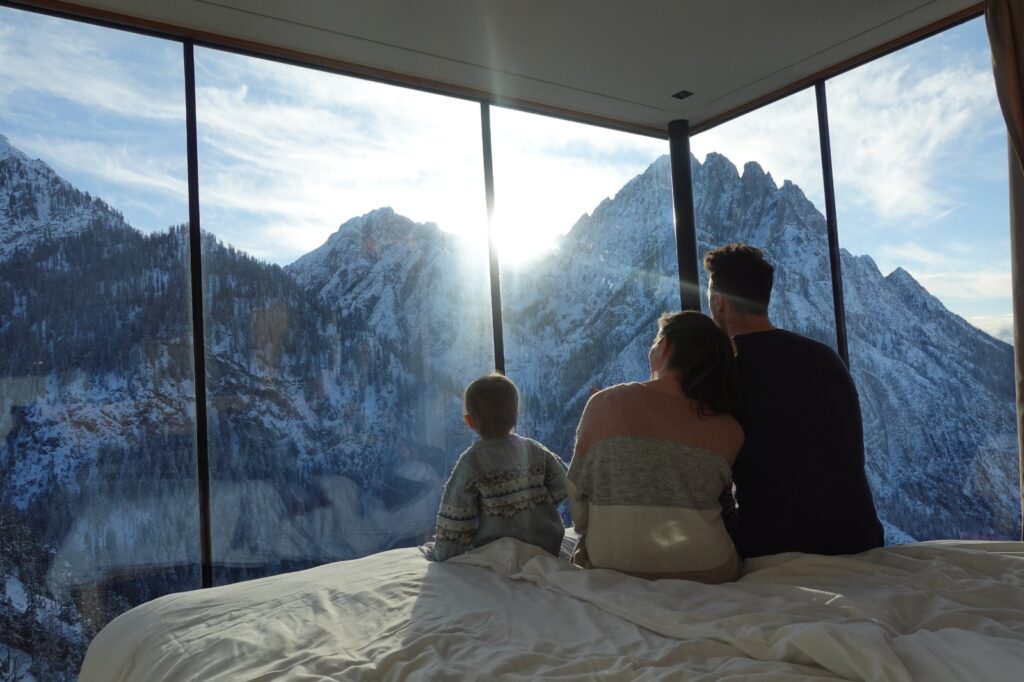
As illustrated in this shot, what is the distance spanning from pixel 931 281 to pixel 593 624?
2875 millimetres

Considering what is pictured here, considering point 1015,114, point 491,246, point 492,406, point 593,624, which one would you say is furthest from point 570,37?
point 593,624

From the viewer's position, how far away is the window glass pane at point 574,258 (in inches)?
151

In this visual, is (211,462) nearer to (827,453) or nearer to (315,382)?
(315,382)

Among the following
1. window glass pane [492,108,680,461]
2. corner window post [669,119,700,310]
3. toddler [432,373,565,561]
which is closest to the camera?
toddler [432,373,565,561]

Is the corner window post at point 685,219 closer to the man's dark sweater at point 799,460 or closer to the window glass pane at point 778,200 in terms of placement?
the window glass pane at point 778,200

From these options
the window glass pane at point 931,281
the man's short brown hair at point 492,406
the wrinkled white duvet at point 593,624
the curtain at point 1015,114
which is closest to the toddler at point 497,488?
the man's short brown hair at point 492,406

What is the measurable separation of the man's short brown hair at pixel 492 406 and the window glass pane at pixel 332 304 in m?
1.42

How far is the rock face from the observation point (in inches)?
102

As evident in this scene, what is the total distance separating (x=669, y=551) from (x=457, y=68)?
257 cm

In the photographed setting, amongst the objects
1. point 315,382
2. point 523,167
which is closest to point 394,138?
point 523,167

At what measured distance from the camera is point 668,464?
60.6 inches

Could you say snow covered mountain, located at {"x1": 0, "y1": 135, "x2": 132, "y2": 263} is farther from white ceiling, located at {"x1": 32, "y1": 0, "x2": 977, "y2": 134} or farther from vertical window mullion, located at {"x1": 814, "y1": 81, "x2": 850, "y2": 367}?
vertical window mullion, located at {"x1": 814, "y1": 81, "x2": 850, "y2": 367}

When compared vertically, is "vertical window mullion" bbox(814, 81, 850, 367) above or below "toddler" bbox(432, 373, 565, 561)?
above

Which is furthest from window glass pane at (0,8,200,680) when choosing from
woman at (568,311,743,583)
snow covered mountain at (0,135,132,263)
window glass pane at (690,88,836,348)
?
window glass pane at (690,88,836,348)
